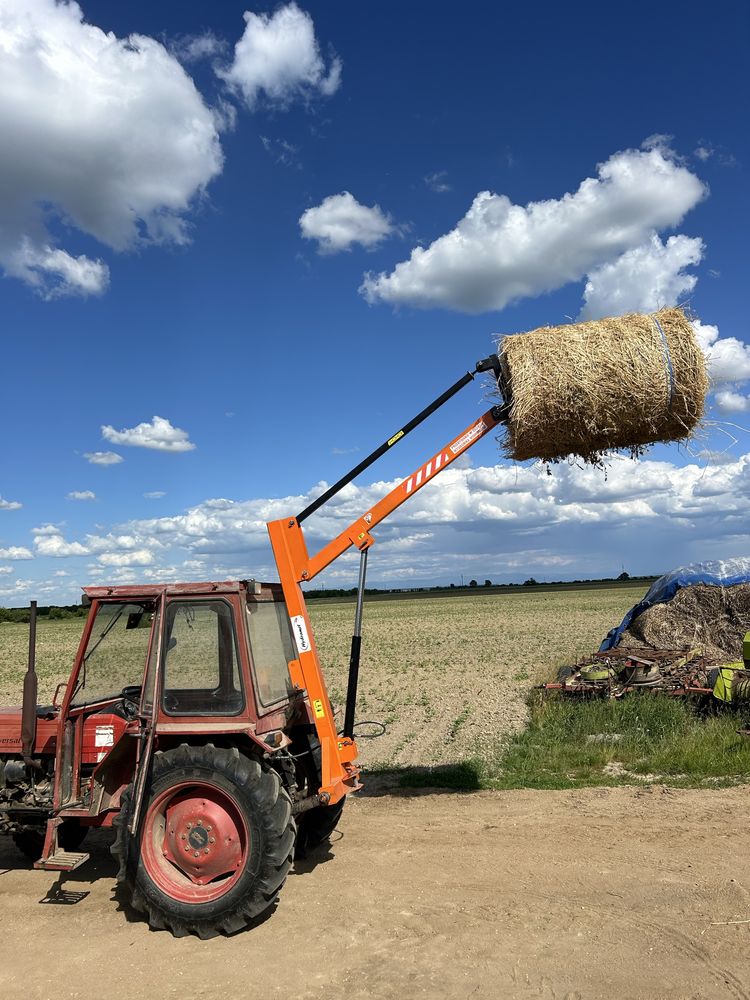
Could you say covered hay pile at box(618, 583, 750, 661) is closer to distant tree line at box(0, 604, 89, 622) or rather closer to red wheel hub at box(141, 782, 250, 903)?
red wheel hub at box(141, 782, 250, 903)

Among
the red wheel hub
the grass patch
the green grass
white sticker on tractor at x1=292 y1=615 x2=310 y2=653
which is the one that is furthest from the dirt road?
white sticker on tractor at x1=292 y1=615 x2=310 y2=653

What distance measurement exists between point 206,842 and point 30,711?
1.87 m

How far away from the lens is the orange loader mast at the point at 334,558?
19.5 feet

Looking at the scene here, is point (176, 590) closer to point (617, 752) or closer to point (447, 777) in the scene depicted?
point (447, 777)

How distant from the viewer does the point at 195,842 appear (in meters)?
5.43

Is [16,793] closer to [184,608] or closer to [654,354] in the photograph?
[184,608]

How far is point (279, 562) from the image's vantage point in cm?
638

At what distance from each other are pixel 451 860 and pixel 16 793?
3676 millimetres

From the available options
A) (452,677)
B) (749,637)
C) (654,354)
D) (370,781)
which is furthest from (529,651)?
(654,354)

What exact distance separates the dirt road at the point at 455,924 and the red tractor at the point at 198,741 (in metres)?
0.38

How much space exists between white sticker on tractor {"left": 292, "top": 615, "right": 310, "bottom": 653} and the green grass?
368 cm

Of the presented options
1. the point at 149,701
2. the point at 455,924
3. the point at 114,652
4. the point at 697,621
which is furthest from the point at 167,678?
the point at 697,621

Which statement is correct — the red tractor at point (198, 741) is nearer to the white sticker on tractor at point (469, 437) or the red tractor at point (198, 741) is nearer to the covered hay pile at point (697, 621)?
the white sticker on tractor at point (469, 437)

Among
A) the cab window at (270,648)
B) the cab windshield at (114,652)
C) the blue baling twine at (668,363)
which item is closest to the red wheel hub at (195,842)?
the cab window at (270,648)
